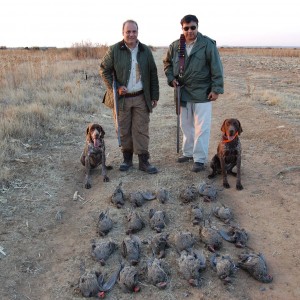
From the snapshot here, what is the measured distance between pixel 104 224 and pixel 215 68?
3281mm

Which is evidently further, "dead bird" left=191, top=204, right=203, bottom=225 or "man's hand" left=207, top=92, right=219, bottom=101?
"man's hand" left=207, top=92, right=219, bottom=101

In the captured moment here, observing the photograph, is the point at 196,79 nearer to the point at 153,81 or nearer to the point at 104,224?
the point at 153,81

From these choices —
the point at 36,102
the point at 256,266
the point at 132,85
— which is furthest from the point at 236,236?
the point at 36,102

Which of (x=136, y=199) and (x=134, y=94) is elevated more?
(x=134, y=94)

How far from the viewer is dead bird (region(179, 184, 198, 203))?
5.69m

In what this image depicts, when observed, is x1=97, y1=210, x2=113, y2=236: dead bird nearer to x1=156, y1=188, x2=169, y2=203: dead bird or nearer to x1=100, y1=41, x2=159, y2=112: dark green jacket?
x1=156, y1=188, x2=169, y2=203: dead bird

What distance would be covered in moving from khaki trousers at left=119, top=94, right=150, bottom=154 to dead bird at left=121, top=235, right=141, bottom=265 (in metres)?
2.69

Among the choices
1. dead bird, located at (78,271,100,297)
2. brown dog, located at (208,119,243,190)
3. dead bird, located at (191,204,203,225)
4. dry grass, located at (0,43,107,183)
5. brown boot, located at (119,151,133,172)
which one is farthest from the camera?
dry grass, located at (0,43,107,183)

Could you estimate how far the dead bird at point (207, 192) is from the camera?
5724 mm

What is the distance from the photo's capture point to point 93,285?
378 centimetres

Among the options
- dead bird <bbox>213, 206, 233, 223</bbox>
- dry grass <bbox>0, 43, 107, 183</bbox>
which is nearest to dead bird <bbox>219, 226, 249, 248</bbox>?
dead bird <bbox>213, 206, 233, 223</bbox>

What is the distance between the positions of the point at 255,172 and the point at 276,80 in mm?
15760

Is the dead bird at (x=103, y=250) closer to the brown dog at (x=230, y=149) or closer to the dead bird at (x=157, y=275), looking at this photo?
the dead bird at (x=157, y=275)

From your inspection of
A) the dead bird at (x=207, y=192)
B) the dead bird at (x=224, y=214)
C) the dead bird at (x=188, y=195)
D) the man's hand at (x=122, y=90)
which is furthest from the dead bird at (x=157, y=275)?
the man's hand at (x=122, y=90)
